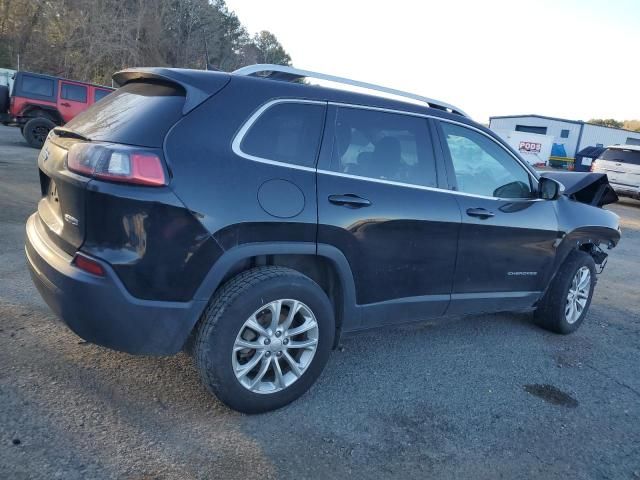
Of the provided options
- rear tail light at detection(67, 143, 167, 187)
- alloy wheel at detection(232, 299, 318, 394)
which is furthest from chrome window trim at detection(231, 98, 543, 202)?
alloy wheel at detection(232, 299, 318, 394)

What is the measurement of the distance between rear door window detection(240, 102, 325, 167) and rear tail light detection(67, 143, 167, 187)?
1.59ft

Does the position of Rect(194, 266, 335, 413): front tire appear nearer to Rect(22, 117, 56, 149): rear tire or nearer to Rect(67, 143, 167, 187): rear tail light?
Rect(67, 143, 167, 187): rear tail light

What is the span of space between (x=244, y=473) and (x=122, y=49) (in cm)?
3799

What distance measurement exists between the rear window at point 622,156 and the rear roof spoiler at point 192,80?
1717cm

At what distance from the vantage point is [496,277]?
4027 mm

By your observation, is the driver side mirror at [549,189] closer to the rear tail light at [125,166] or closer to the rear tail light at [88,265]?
the rear tail light at [125,166]

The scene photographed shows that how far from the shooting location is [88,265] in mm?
2543

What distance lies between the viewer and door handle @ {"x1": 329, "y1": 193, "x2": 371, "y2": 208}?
3033 mm

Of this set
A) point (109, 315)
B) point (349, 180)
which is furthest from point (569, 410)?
point (109, 315)

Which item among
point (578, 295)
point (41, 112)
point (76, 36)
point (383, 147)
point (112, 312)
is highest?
point (76, 36)

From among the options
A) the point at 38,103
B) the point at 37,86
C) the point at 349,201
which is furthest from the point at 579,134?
the point at 349,201

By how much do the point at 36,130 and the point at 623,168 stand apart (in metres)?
17.4

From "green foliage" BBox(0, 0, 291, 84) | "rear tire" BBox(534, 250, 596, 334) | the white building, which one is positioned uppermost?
"green foliage" BBox(0, 0, 291, 84)

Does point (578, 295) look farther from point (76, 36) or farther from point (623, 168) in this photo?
point (76, 36)
